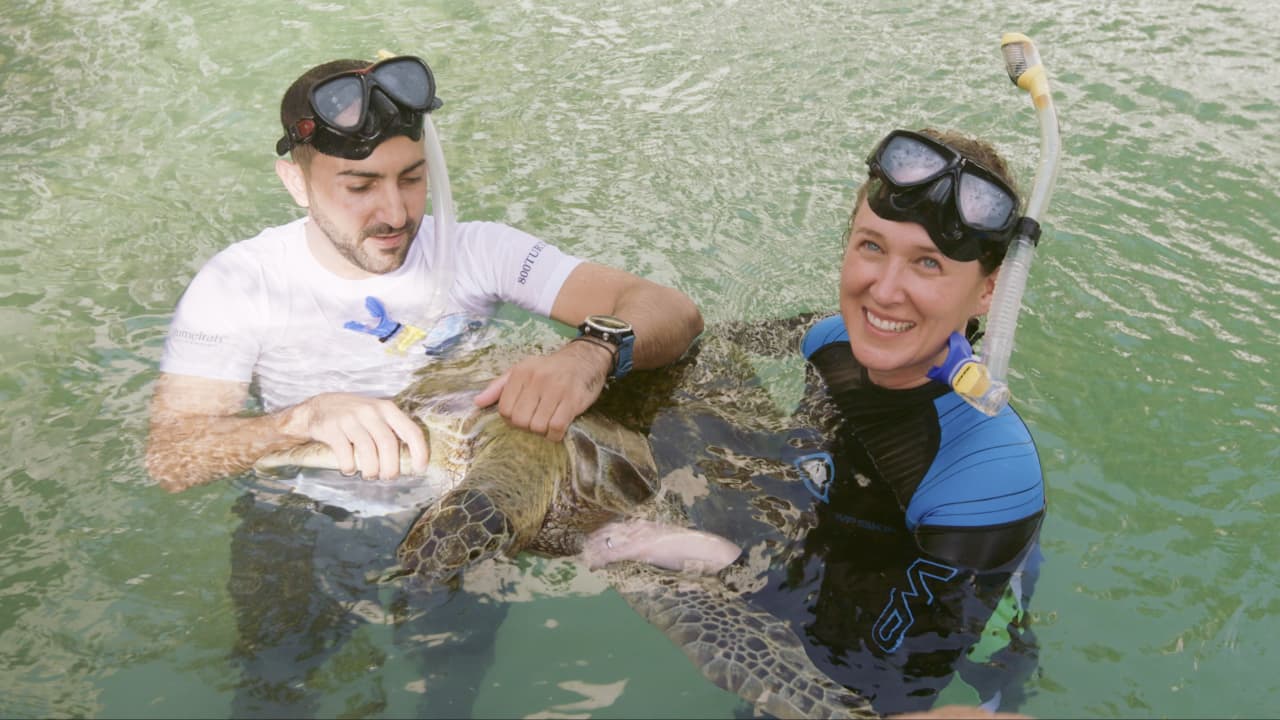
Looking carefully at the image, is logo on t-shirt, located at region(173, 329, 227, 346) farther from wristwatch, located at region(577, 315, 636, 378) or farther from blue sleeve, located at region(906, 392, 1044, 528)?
blue sleeve, located at region(906, 392, 1044, 528)

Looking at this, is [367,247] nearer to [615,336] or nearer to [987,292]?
[615,336]

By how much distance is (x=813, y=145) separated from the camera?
6141mm

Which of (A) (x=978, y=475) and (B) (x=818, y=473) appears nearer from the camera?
(A) (x=978, y=475)

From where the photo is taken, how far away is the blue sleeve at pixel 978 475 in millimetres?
2523

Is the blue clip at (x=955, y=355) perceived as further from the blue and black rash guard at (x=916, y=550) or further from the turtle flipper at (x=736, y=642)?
the turtle flipper at (x=736, y=642)

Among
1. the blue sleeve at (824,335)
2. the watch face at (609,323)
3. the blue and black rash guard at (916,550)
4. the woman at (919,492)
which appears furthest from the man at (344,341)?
the blue and black rash guard at (916,550)

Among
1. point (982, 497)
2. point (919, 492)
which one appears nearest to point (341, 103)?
point (919, 492)

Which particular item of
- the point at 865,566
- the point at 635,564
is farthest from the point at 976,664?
the point at 635,564

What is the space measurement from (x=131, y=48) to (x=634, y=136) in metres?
4.32

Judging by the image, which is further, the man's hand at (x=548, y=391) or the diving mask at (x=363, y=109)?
the diving mask at (x=363, y=109)

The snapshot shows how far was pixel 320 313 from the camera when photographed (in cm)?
349

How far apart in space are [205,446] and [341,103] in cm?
125

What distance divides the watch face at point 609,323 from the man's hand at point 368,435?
72cm

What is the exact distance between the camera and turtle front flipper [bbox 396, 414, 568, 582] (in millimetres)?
2352
